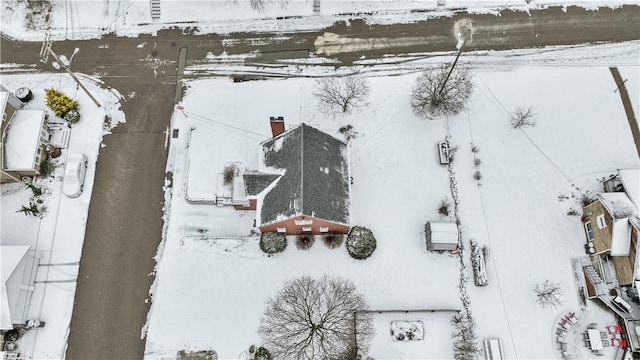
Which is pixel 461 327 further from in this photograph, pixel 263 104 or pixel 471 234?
pixel 263 104

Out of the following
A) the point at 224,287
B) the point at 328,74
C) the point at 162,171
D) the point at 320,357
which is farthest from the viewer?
the point at 328,74

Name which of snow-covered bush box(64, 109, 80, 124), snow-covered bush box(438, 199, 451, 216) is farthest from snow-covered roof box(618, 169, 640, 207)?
snow-covered bush box(64, 109, 80, 124)

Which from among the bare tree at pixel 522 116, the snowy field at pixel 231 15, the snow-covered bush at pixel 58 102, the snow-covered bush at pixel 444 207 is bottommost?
the snow-covered bush at pixel 444 207

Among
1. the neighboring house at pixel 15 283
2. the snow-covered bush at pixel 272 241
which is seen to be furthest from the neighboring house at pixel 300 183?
the neighboring house at pixel 15 283

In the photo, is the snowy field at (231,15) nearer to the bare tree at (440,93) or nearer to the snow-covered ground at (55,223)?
the snow-covered ground at (55,223)

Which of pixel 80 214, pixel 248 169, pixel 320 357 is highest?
pixel 248 169

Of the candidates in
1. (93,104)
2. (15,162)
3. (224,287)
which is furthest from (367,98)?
(15,162)

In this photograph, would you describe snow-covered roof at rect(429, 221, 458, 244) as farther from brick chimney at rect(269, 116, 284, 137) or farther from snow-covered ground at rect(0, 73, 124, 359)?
snow-covered ground at rect(0, 73, 124, 359)
